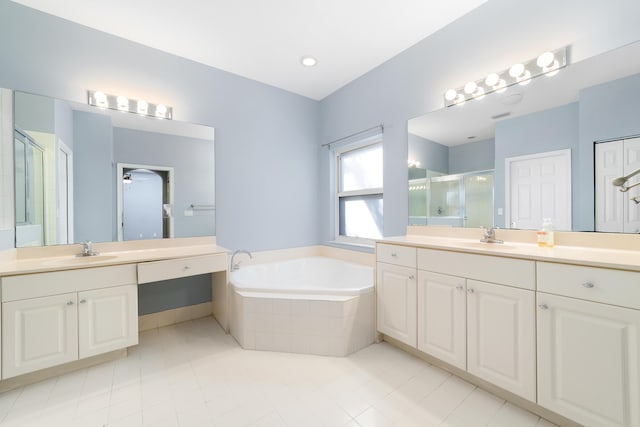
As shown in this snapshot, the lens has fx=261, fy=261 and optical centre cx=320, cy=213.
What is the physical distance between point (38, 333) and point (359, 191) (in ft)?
8.93

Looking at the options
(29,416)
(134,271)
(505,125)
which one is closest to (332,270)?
(134,271)

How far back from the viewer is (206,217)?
2.54 m

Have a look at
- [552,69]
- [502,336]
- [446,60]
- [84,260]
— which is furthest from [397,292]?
[84,260]

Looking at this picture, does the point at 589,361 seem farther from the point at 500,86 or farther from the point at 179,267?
the point at 179,267

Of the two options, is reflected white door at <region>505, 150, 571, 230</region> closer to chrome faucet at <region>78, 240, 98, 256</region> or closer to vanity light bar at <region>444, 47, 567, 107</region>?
vanity light bar at <region>444, 47, 567, 107</region>

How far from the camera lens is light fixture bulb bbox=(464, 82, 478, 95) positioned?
1.91 meters

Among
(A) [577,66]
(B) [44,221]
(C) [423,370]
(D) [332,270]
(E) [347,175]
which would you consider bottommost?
(C) [423,370]

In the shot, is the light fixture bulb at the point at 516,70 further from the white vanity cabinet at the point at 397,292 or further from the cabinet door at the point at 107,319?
the cabinet door at the point at 107,319

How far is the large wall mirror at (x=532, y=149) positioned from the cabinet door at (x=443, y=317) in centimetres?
63

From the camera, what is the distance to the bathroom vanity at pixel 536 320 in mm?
1055

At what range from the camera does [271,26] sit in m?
2.05

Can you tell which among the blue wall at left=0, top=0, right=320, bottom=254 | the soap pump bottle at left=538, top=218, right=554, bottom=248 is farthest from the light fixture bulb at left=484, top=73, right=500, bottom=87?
the blue wall at left=0, top=0, right=320, bottom=254

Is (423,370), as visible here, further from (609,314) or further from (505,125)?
(505,125)

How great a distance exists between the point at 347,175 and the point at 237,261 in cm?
161
